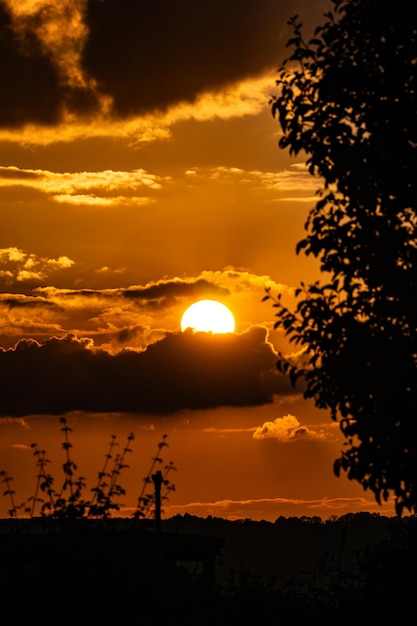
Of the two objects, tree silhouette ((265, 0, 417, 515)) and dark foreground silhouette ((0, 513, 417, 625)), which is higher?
tree silhouette ((265, 0, 417, 515))

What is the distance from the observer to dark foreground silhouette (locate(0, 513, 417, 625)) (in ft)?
59.7

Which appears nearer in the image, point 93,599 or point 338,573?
point 93,599

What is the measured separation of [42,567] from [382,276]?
7.95 meters

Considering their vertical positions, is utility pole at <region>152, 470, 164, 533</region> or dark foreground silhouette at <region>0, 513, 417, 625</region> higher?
utility pole at <region>152, 470, 164, 533</region>

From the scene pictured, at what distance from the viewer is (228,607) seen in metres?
19.3

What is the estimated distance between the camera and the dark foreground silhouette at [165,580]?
18203 millimetres

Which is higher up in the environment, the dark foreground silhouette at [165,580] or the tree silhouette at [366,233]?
the tree silhouette at [366,233]

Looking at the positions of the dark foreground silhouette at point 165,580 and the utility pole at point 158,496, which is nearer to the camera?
the dark foreground silhouette at point 165,580

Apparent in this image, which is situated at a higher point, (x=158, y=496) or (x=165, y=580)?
(x=158, y=496)

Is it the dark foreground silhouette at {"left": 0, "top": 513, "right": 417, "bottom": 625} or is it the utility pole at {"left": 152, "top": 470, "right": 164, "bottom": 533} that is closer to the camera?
the dark foreground silhouette at {"left": 0, "top": 513, "right": 417, "bottom": 625}

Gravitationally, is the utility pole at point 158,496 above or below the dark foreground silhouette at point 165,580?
Result: above

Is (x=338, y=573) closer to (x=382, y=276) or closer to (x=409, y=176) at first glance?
(x=382, y=276)

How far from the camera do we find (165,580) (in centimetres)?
1934

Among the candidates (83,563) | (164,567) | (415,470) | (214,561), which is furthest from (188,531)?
(415,470)
